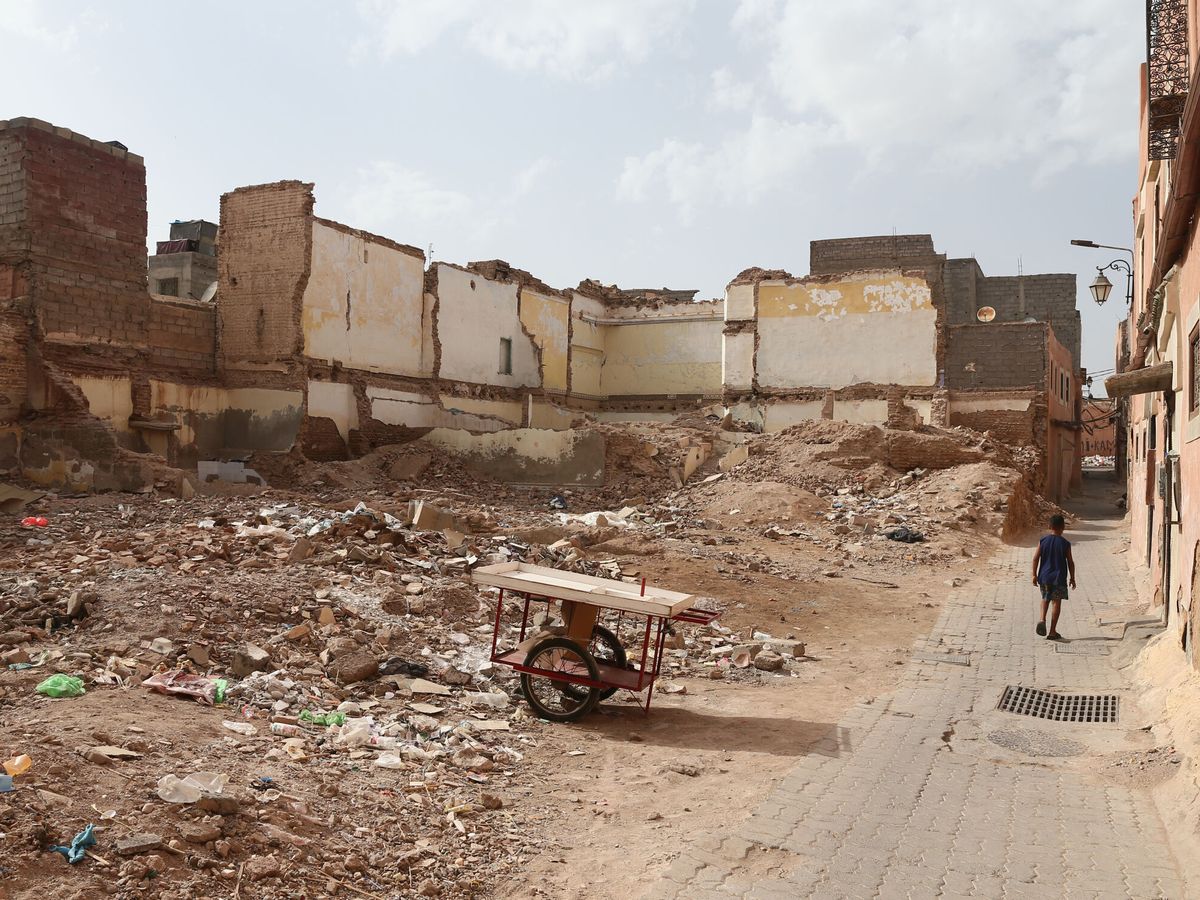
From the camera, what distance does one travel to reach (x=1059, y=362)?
112ft

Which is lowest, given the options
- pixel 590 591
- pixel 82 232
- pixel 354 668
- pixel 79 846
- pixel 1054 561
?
pixel 354 668

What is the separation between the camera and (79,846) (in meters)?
3.85

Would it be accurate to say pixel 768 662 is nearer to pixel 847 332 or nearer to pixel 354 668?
pixel 354 668

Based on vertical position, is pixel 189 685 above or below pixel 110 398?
below

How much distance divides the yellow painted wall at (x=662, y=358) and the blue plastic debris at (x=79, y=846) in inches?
1213

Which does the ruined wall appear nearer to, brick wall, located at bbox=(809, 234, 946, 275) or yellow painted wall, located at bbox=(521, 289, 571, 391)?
yellow painted wall, located at bbox=(521, 289, 571, 391)

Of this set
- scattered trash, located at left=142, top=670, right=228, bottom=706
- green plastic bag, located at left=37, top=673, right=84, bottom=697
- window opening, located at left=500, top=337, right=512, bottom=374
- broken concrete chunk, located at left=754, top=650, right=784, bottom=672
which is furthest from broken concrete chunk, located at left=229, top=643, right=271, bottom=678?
window opening, located at left=500, top=337, right=512, bottom=374

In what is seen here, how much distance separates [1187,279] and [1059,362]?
92.8 ft

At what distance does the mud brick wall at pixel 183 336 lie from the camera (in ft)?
68.5

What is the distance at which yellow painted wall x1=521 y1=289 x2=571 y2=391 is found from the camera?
31.0 metres

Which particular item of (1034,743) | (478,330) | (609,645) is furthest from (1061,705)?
(478,330)

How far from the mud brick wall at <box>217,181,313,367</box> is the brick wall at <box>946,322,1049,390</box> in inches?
755

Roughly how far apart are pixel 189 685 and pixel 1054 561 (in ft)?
29.1

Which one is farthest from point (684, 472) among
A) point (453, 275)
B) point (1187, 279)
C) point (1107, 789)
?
point (1107, 789)
